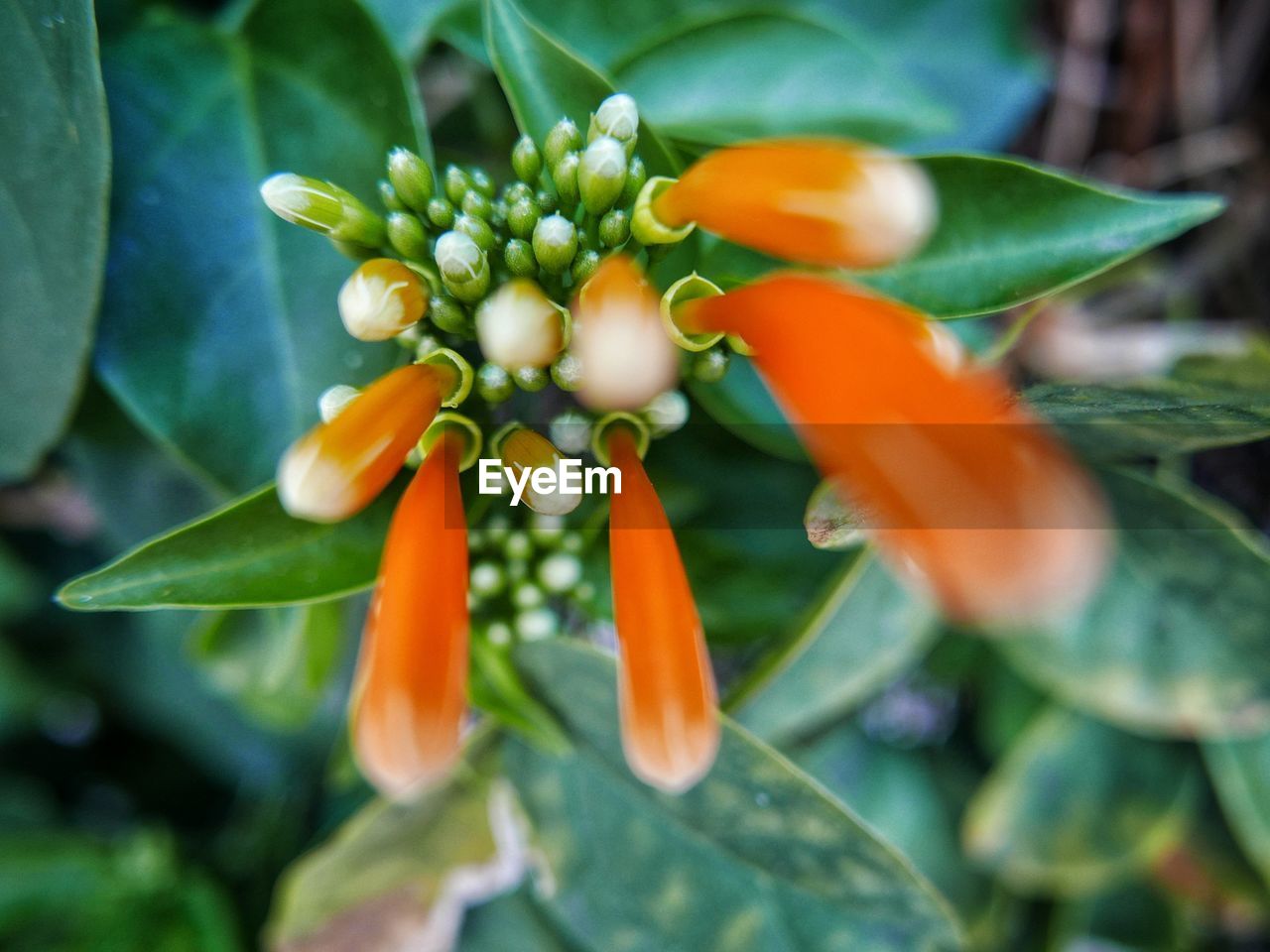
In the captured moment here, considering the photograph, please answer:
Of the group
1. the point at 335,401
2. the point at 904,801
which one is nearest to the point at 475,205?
the point at 335,401

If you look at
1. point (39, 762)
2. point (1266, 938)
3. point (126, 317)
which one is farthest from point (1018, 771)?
point (39, 762)

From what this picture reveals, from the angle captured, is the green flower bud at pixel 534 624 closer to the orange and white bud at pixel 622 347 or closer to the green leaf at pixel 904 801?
the orange and white bud at pixel 622 347

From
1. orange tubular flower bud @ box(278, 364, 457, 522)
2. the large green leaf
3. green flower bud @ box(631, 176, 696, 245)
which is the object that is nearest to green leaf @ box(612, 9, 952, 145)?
the large green leaf

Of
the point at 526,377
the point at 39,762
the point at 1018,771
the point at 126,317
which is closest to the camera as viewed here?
the point at 526,377

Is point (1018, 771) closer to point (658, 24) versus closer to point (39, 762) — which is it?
point (658, 24)

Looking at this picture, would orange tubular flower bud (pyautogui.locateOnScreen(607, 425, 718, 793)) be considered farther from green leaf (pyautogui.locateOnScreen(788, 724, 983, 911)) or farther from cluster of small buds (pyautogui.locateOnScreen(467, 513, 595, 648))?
green leaf (pyautogui.locateOnScreen(788, 724, 983, 911))

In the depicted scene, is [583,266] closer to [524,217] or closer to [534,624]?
[524,217]
